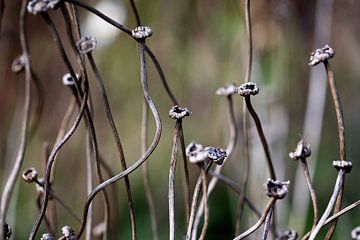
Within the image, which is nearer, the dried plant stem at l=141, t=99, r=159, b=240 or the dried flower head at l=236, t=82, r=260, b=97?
the dried flower head at l=236, t=82, r=260, b=97

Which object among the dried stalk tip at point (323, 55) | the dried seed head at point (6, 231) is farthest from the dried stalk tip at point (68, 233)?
the dried stalk tip at point (323, 55)

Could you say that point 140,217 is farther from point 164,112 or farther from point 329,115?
point 329,115

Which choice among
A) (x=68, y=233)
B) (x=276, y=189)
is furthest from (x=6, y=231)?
(x=276, y=189)

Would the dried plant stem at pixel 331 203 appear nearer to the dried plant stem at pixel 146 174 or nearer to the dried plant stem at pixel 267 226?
the dried plant stem at pixel 267 226

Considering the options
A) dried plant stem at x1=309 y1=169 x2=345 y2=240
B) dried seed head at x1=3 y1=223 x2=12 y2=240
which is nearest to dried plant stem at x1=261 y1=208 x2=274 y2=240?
dried plant stem at x1=309 y1=169 x2=345 y2=240

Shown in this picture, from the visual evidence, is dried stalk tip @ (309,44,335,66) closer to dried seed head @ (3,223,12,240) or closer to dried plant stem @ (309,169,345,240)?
dried plant stem @ (309,169,345,240)

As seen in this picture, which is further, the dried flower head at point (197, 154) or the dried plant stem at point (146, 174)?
the dried plant stem at point (146, 174)

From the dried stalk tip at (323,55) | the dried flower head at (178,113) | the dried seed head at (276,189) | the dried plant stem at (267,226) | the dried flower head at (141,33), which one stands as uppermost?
the dried flower head at (141,33)

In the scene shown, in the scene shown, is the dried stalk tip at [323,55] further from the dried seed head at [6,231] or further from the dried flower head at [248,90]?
the dried seed head at [6,231]

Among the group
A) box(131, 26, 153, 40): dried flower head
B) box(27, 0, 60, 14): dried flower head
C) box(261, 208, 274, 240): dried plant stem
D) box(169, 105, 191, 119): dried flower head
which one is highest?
→ box(27, 0, 60, 14): dried flower head

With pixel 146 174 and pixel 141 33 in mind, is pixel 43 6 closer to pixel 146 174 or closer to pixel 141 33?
pixel 141 33

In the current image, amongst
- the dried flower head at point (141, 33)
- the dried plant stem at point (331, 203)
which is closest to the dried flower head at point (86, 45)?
the dried flower head at point (141, 33)

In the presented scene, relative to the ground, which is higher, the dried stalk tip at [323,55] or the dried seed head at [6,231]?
the dried stalk tip at [323,55]
